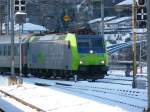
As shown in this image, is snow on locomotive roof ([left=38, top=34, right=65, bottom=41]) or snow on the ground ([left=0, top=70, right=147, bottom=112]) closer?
snow on the ground ([left=0, top=70, right=147, bottom=112])

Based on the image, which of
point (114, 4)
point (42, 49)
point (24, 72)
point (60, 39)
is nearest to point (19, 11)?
point (60, 39)

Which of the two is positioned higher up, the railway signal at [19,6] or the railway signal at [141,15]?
the railway signal at [19,6]

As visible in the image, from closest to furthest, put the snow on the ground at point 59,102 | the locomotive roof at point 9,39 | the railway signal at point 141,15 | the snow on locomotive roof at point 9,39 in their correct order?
the snow on the ground at point 59,102 < the railway signal at point 141,15 < the locomotive roof at point 9,39 < the snow on locomotive roof at point 9,39

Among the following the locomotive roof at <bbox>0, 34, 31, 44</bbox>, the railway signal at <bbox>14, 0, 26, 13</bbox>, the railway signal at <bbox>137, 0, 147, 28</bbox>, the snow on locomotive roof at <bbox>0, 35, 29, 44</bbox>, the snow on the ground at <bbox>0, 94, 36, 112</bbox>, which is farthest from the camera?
the snow on locomotive roof at <bbox>0, 35, 29, 44</bbox>

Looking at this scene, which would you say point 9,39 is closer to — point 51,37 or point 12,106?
point 51,37

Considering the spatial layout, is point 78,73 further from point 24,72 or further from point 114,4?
point 114,4

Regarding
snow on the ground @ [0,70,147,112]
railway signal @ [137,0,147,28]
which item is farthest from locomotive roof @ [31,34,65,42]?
railway signal @ [137,0,147,28]

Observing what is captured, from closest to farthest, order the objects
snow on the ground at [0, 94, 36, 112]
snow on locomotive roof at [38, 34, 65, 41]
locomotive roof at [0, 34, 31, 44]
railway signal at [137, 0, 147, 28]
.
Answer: snow on the ground at [0, 94, 36, 112]
railway signal at [137, 0, 147, 28]
snow on locomotive roof at [38, 34, 65, 41]
locomotive roof at [0, 34, 31, 44]

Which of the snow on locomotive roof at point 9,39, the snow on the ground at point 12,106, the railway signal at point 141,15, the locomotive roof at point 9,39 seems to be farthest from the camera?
the snow on locomotive roof at point 9,39

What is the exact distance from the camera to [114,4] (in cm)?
10162

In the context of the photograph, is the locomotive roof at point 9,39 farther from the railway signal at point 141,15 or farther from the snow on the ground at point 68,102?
the railway signal at point 141,15

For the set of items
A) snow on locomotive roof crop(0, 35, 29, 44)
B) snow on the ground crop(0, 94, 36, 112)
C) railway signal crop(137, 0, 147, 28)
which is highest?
railway signal crop(137, 0, 147, 28)

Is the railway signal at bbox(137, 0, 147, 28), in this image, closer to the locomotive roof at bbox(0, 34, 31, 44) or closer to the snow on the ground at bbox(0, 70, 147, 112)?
the snow on the ground at bbox(0, 70, 147, 112)

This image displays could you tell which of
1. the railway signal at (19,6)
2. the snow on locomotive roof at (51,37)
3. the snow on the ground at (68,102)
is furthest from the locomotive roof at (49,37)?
the snow on the ground at (68,102)
